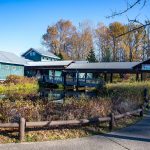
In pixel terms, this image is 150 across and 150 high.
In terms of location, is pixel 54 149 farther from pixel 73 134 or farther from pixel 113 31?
pixel 113 31

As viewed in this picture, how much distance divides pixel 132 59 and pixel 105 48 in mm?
8858

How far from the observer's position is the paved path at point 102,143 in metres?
8.28

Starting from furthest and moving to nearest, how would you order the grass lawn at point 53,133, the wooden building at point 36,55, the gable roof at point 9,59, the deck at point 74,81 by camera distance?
the wooden building at point 36,55, the gable roof at point 9,59, the deck at point 74,81, the grass lawn at point 53,133

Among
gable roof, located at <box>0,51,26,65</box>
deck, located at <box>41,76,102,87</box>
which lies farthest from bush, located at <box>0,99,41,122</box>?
gable roof, located at <box>0,51,26,65</box>

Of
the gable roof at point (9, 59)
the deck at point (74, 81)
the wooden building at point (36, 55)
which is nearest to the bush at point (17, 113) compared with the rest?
the deck at point (74, 81)

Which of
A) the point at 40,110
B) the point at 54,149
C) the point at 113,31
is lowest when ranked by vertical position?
the point at 54,149

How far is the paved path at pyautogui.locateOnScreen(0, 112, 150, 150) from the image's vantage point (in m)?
8.28

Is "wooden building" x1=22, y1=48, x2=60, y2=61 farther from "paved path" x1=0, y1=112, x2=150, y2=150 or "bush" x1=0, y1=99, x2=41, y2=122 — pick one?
"paved path" x1=0, y1=112, x2=150, y2=150

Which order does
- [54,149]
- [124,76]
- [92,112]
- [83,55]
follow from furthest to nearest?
[83,55]
[124,76]
[92,112]
[54,149]

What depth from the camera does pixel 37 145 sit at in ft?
27.7

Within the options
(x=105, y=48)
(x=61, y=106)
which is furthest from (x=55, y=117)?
(x=105, y=48)

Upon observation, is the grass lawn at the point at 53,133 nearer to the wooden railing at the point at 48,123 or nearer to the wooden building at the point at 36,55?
the wooden railing at the point at 48,123

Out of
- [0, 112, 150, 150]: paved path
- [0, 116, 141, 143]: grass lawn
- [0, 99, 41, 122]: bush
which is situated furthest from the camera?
[0, 99, 41, 122]: bush

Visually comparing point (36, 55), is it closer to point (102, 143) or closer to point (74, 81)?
point (74, 81)
